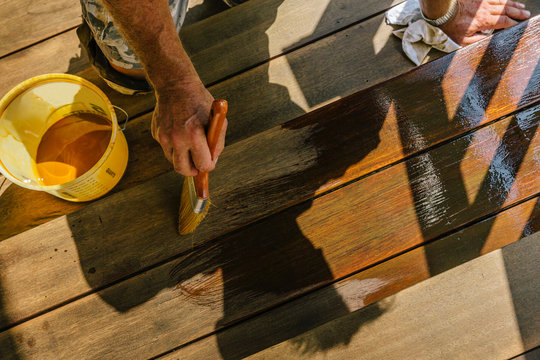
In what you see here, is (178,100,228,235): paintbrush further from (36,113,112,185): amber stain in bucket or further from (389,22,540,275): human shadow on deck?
(389,22,540,275): human shadow on deck

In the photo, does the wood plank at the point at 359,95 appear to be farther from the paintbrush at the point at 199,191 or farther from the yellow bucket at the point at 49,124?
the paintbrush at the point at 199,191

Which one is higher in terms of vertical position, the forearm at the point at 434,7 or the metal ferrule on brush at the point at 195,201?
the forearm at the point at 434,7

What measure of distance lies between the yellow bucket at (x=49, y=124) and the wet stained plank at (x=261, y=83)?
0.10 m

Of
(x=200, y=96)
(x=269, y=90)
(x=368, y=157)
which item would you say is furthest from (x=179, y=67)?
(x=368, y=157)

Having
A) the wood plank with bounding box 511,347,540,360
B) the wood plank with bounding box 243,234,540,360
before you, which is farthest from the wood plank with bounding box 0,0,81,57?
the wood plank with bounding box 511,347,540,360

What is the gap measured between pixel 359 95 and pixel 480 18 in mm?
553

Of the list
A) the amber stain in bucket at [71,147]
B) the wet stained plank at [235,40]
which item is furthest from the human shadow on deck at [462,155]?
the amber stain in bucket at [71,147]

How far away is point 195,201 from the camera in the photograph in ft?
3.17

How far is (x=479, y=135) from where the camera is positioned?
1159mm

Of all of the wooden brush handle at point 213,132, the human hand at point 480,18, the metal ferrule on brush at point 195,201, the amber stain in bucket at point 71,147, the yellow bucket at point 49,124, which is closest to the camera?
the wooden brush handle at point 213,132

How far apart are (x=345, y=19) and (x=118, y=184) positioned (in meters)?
1.02

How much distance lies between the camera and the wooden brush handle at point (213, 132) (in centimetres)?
77

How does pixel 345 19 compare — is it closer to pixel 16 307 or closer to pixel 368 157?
pixel 368 157

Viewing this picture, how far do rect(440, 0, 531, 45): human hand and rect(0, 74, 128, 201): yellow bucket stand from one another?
1.22 m
